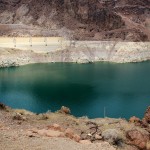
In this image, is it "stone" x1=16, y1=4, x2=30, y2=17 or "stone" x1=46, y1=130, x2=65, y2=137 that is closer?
"stone" x1=46, y1=130, x2=65, y2=137

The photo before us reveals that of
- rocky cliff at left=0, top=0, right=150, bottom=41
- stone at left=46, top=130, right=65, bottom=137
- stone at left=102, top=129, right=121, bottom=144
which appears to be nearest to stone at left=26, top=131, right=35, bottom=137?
stone at left=46, top=130, right=65, bottom=137

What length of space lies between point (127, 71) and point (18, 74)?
18150 mm

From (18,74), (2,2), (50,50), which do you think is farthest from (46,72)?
(2,2)

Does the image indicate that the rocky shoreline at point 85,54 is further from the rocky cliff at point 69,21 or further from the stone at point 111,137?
the stone at point 111,137

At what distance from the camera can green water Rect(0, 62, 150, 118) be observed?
38.0 m

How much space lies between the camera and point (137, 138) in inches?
619

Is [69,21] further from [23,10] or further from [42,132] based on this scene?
[42,132]

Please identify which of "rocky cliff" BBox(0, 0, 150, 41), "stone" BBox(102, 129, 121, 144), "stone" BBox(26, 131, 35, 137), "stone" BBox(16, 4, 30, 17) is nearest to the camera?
"stone" BBox(26, 131, 35, 137)

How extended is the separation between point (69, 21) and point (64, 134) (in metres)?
82.2

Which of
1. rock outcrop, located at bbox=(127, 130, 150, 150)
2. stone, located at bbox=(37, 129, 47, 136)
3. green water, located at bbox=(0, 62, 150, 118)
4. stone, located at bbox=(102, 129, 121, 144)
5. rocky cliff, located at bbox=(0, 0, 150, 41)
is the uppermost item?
rocky cliff, located at bbox=(0, 0, 150, 41)

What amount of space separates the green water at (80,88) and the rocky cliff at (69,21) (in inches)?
652

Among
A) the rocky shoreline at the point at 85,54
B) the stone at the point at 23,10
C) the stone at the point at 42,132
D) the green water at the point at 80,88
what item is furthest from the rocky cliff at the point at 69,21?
the stone at the point at 42,132

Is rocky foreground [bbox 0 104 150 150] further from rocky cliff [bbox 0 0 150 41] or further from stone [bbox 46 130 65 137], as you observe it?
rocky cliff [bbox 0 0 150 41]

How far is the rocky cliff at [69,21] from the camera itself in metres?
89.4
